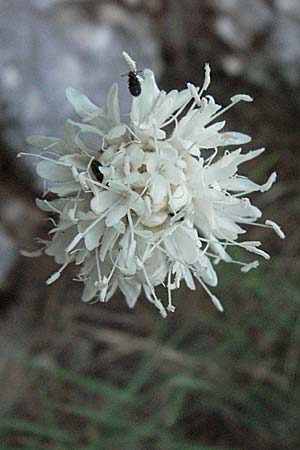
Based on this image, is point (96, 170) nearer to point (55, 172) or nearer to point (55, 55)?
point (55, 172)

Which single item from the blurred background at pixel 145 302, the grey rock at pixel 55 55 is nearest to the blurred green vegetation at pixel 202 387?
the blurred background at pixel 145 302

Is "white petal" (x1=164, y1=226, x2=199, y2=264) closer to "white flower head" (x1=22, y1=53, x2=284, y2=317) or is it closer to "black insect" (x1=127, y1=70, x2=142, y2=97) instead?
"white flower head" (x1=22, y1=53, x2=284, y2=317)

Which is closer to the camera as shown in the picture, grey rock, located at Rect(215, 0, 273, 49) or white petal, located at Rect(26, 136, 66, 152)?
white petal, located at Rect(26, 136, 66, 152)

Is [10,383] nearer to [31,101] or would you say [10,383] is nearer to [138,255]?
[31,101]

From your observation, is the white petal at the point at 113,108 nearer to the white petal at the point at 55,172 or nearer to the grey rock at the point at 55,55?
the white petal at the point at 55,172

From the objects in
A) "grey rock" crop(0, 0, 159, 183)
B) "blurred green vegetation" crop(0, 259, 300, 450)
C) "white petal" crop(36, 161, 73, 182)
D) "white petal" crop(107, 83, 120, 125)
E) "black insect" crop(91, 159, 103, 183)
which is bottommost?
"blurred green vegetation" crop(0, 259, 300, 450)

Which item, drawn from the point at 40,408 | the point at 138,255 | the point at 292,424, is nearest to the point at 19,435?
the point at 40,408

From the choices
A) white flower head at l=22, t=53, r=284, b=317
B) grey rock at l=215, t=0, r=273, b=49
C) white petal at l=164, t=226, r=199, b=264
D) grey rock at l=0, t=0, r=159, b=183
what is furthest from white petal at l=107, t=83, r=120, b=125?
grey rock at l=215, t=0, r=273, b=49
